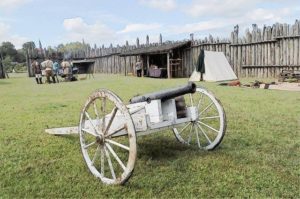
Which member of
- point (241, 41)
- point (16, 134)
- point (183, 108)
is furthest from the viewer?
point (241, 41)

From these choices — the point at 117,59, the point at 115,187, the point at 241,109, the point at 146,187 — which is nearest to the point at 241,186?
the point at 146,187

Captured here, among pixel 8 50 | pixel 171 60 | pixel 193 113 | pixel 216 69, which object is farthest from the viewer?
pixel 8 50

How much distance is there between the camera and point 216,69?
19594 millimetres

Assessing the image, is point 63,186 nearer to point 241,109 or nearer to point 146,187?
point 146,187

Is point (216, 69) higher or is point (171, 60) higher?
point (171, 60)

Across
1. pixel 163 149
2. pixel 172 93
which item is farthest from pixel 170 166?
pixel 172 93

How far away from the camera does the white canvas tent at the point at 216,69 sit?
1934cm

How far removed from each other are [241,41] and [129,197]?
18.4 meters

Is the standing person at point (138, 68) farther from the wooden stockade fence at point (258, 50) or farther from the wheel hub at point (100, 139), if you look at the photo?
the wheel hub at point (100, 139)

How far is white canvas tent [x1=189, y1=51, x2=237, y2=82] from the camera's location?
1934cm

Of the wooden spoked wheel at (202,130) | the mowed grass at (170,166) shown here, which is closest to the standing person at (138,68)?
the mowed grass at (170,166)

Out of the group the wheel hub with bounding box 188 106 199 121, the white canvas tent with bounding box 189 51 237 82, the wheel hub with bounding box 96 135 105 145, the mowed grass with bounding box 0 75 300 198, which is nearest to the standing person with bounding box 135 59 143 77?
the white canvas tent with bounding box 189 51 237 82

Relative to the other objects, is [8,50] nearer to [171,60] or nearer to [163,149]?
[171,60]

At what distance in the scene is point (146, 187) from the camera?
385cm
